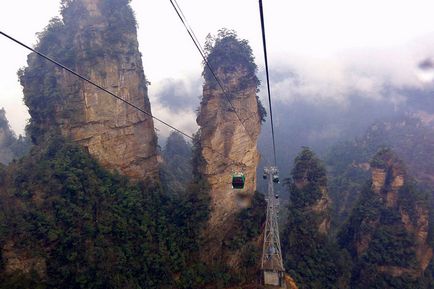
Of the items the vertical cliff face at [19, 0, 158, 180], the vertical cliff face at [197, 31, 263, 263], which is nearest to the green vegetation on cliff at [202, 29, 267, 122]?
the vertical cliff face at [197, 31, 263, 263]

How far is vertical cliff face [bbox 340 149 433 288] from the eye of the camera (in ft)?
116

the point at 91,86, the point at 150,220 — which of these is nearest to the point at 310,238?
the point at 150,220

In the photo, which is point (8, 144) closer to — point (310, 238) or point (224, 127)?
point (224, 127)

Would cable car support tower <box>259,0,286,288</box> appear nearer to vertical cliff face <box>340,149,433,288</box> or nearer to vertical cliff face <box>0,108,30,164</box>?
vertical cliff face <box>340,149,433,288</box>

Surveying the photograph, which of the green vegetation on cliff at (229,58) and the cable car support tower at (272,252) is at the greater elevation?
the green vegetation on cliff at (229,58)

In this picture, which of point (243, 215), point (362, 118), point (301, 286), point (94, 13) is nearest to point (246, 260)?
point (243, 215)

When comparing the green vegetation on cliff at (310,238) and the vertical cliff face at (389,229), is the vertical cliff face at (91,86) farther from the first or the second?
the vertical cliff face at (389,229)

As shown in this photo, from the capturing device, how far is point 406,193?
38281 mm

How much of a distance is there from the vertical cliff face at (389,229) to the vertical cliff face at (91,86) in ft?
82.6

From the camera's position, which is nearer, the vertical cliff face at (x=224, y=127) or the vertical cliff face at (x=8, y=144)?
the vertical cliff face at (x=224, y=127)

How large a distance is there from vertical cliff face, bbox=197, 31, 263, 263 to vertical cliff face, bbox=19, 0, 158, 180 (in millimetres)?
5924

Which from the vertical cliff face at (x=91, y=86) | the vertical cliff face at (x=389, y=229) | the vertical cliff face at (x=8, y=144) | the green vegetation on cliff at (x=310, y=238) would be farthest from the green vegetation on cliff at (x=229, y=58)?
the vertical cliff face at (x=8, y=144)

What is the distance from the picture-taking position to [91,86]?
26875 millimetres

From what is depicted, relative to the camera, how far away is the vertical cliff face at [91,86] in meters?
27.0
